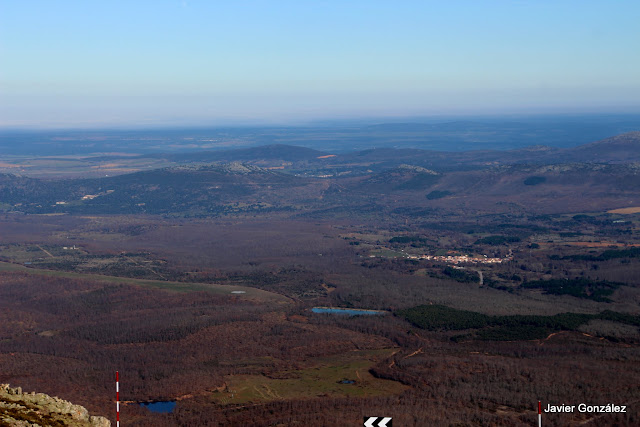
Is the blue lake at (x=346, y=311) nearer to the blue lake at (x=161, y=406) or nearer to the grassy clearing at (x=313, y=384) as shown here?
the grassy clearing at (x=313, y=384)

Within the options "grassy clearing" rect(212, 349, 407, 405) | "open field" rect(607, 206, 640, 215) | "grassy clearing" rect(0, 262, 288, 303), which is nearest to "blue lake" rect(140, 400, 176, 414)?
"grassy clearing" rect(212, 349, 407, 405)

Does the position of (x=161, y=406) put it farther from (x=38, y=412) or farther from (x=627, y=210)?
(x=627, y=210)

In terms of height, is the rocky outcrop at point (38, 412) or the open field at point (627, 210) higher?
the rocky outcrop at point (38, 412)

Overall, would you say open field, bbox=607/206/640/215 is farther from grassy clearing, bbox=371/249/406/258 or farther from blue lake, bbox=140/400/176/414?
blue lake, bbox=140/400/176/414

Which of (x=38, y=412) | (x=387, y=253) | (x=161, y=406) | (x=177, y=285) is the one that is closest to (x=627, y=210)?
(x=387, y=253)

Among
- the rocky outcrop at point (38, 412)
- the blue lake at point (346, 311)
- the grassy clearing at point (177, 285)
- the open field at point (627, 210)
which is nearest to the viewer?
the rocky outcrop at point (38, 412)

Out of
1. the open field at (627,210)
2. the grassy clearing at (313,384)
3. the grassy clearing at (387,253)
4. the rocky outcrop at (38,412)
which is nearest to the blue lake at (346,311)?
the grassy clearing at (313,384)

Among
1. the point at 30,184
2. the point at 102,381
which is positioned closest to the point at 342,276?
the point at 102,381
